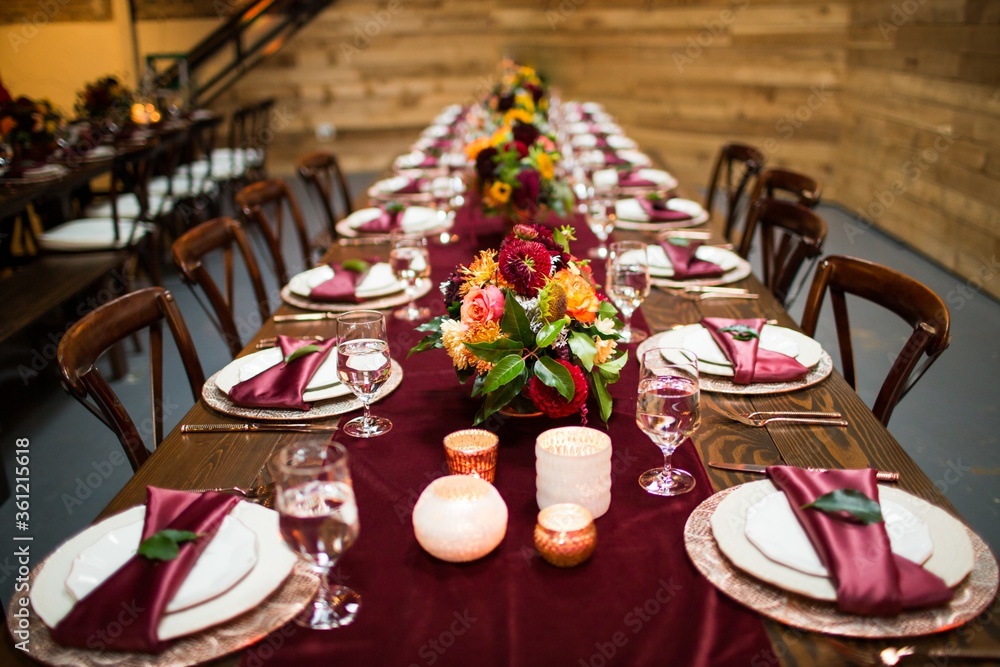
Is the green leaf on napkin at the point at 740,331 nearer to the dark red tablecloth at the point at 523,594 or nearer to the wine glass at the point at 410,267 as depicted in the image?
the dark red tablecloth at the point at 523,594

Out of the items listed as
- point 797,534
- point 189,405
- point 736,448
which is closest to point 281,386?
point 736,448

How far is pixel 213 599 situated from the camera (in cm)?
97

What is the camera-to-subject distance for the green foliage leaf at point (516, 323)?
131cm

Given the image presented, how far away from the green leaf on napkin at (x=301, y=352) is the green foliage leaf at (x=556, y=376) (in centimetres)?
49

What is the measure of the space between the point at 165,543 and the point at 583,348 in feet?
2.12

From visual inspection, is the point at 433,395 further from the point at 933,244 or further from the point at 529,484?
the point at 933,244

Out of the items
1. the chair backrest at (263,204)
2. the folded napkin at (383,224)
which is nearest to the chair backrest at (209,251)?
the chair backrest at (263,204)

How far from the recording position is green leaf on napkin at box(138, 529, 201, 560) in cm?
100

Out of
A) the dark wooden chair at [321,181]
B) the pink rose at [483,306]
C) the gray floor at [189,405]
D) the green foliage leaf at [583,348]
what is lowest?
the gray floor at [189,405]

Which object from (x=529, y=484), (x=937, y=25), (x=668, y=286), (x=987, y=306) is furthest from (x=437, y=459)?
(x=937, y=25)

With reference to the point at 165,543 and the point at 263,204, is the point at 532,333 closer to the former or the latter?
the point at 165,543

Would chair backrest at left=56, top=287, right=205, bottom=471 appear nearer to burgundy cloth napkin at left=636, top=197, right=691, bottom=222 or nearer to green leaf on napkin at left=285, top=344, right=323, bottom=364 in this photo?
green leaf on napkin at left=285, top=344, right=323, bottom=364

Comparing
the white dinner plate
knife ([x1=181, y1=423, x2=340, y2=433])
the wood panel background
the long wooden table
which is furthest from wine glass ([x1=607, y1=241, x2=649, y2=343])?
the wood panel background

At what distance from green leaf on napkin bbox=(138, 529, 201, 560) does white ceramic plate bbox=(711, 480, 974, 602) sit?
647 millimetres
